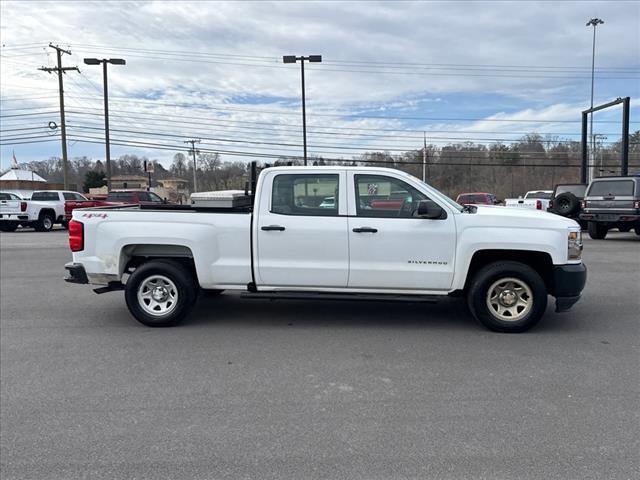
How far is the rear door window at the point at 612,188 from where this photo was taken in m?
14.7

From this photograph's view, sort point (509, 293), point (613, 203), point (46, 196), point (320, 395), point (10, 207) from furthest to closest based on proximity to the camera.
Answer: point (46, 196), point (10, 207), point (613, 203), point (509, 293), point (320, 395)

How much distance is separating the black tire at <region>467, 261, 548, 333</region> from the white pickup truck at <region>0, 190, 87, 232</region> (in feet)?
70.1

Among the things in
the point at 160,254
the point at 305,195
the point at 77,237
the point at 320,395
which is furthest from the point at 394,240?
the point at 77,237

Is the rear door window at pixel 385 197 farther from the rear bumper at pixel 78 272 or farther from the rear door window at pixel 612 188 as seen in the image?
the rear door window at pixel 612 188

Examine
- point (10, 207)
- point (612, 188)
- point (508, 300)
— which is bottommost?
point (508, 300)

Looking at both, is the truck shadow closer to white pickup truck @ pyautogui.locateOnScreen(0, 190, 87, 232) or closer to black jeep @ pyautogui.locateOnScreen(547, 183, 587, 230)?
black jeep @ pyautogui.locateOnScreen(547, 183, 587, 230)

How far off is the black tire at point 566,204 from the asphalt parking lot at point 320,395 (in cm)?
1095

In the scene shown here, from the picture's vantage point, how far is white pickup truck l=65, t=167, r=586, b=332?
557cm

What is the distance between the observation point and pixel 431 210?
5531 millimetres

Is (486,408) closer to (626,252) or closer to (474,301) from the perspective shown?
(474,301)

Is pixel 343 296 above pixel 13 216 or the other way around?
the other way around

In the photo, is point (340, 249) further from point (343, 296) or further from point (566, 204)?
point (566, 204)

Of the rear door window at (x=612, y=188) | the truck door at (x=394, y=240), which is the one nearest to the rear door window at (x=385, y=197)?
the truck door at (x=394, y=240)

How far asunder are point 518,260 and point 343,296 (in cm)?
205
